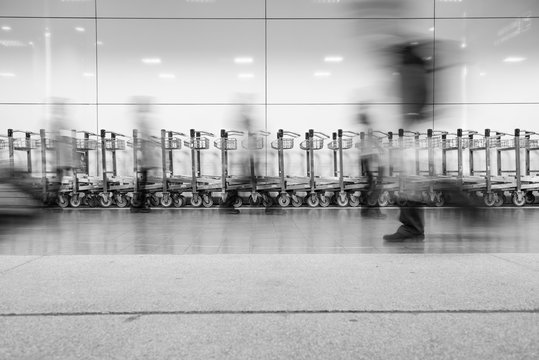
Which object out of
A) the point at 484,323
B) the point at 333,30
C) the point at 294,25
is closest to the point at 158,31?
the point at 294,25

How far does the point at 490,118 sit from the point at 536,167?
6.97 ft

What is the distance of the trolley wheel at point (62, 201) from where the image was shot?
38.0 ft

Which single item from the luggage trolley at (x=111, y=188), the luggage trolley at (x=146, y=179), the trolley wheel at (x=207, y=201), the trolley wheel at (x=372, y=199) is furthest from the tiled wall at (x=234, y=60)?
the trolley wheel at (x=372, y=199)

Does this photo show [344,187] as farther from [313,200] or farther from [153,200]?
[153,200]

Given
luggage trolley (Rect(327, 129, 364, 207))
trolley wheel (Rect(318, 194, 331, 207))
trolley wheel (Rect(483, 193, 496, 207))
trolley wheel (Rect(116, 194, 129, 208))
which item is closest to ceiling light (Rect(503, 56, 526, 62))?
trolley wheel (Rect(483, 193, 496, 207))

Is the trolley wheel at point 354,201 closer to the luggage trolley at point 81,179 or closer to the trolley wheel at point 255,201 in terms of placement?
the trolley wheel at point 255,201

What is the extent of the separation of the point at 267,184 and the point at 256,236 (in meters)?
5.36

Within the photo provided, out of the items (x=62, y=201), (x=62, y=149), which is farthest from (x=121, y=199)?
(x=62, y=149)

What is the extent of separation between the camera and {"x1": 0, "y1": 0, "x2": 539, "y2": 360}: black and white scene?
7.55 feet

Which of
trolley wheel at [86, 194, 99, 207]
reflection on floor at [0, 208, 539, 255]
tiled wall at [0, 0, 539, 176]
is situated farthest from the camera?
tiled wall at [0, 0, 539, 176]

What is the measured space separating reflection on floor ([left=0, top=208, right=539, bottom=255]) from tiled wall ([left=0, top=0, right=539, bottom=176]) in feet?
18.2

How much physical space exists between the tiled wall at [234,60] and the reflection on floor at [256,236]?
554 centimetres

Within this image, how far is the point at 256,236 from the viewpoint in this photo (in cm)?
588

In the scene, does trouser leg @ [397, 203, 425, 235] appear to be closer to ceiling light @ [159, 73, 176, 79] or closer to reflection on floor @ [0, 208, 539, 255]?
reflection on floor @ [0, 208, 539, 255]
